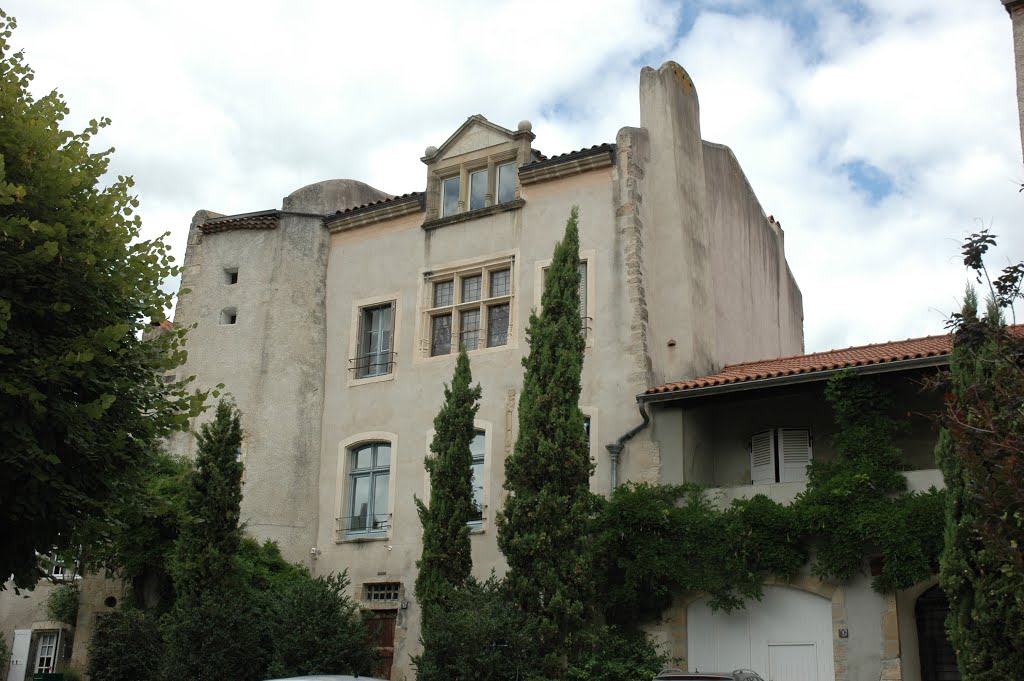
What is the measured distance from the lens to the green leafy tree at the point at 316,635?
18.5 m

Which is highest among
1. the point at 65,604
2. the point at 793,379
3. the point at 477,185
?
the point at 477,185

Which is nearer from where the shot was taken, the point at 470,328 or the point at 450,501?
the point at 450,501

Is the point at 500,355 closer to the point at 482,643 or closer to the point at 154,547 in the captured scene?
the point at 482,643

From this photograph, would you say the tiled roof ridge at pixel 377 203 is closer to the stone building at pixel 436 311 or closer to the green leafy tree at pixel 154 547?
the stone building at pixel 436 311

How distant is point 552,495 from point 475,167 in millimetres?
9139

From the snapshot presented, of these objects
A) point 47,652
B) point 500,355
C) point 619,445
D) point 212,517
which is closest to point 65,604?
point 47,652

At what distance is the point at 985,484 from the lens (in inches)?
391

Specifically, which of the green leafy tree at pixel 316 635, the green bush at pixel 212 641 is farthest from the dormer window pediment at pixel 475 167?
the green bush at pixel 212 641

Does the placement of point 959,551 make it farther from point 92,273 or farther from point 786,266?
point 786,266

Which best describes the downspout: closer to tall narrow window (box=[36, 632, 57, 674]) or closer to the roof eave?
the roof eave

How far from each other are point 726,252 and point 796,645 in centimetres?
939

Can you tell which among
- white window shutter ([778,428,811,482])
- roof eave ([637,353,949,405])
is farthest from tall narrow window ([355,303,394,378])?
white window shutter ([778,428,811,482])

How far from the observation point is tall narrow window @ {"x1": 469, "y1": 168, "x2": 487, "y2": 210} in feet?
77.3

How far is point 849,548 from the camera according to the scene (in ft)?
55.6
